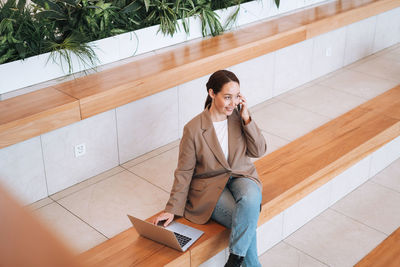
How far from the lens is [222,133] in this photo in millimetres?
2582

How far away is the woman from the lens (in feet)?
8.18

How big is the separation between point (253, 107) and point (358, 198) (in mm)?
1327

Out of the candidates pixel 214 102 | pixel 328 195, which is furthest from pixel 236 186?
pixel 328 195

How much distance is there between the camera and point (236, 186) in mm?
2527

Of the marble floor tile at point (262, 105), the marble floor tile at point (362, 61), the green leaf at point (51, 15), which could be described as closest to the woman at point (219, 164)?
the green leaf at point (51, 15)

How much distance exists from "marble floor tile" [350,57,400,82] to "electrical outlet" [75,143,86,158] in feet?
11.1

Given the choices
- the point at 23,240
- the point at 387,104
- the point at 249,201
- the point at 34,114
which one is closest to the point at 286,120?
the point at 387,104

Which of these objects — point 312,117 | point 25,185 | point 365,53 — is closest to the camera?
point 25,185

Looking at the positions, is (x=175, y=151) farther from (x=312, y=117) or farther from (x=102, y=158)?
(x=312, y=117)

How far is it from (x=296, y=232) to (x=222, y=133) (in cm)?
112

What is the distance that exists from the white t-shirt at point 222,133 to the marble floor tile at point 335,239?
100 centimetres

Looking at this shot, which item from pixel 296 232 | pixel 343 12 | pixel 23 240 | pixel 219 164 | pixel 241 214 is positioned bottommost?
pixel 296 232

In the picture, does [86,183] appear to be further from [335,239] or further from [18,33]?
[335,239]

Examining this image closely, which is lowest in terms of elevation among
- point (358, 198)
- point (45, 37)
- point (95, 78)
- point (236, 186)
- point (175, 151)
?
point (358, 198)
